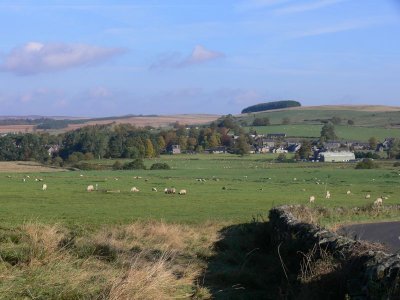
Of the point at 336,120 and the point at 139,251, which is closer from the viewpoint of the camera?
the point at 139,251

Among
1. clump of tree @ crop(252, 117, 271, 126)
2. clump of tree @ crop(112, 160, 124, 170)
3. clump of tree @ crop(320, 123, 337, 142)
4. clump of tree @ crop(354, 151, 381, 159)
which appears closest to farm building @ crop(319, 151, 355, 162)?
clump of tree @ crop(354, 151, 381, 159)

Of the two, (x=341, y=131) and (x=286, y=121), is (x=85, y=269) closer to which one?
(x=341, y=131)

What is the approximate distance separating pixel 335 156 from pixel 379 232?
100607mm

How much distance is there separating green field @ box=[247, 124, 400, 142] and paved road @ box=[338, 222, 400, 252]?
111155 millimetres

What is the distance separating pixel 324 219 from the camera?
30.9 m

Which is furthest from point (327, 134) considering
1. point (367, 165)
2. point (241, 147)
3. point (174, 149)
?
point (367, 165)

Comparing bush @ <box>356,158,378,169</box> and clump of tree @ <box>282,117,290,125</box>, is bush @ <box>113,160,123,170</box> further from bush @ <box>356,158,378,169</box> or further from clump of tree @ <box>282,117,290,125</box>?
clump of tree @ <box>282,117,290,125</box>

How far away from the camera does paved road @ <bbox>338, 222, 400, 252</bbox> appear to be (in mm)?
22228

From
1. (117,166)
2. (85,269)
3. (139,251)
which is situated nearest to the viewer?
(85,269)

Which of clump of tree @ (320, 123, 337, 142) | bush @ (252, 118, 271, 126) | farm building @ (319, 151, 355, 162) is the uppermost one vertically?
bush @ (252, 118, 271, 126)

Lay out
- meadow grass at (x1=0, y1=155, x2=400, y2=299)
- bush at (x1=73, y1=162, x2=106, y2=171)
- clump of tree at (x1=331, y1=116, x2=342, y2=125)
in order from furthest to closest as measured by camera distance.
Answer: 1. clump of tree at (x1=331, y1=116, x2=342, y2=125)
2. bush at (x1=73, y1=162, x2=106, y2=171)
3. meadow grass at (x1=0, y1=155, x2=400, y2=299)

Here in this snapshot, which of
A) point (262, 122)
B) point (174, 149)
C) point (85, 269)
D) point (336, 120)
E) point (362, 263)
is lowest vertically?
point (174, 149)

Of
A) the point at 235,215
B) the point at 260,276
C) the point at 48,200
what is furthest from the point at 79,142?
the point at 260,276

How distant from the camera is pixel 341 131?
15275 centimetres
